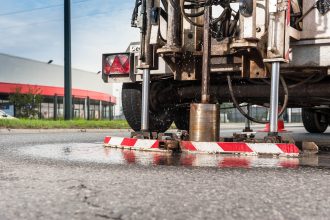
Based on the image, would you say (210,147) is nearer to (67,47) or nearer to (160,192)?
(160,192)

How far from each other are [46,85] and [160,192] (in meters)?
44.7

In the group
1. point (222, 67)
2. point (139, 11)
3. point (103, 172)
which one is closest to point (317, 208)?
Result: point (103, 172)

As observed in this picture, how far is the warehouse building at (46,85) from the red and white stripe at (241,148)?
31.0 metres

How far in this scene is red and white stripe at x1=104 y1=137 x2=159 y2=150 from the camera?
18.6 ft

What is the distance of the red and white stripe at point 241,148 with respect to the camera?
16.6ft

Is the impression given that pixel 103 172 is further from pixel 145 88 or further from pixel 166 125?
pixel 166 125

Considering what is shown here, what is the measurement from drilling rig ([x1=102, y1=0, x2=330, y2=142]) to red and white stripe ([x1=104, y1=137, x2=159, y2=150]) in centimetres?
19

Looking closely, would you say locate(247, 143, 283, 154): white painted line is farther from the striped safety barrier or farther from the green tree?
the green tree

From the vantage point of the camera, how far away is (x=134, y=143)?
5914 mm

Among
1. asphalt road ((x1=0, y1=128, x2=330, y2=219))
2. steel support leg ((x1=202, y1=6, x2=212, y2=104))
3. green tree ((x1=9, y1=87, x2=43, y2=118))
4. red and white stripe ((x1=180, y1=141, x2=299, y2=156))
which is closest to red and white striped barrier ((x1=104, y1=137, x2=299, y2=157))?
red and white stripe ((x1=180, y1=141, x2=299, y2=156))

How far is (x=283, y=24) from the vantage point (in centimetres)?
495

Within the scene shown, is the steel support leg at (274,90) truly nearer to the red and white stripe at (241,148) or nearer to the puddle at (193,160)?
the red and white stripe at (241,148)

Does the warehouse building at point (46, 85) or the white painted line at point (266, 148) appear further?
the warehouse building at point (46, 85)

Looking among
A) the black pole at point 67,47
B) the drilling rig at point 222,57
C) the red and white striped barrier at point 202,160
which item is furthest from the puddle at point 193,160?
the black pole at point 67,47
